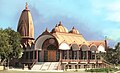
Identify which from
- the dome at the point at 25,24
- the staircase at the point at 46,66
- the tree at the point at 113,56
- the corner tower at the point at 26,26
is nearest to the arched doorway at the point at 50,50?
the staircase at the point at 46,66

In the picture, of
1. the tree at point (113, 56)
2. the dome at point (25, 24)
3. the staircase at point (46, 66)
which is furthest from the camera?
the tree at point (113, 56)

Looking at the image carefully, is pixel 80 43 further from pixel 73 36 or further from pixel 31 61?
pixel 31 61

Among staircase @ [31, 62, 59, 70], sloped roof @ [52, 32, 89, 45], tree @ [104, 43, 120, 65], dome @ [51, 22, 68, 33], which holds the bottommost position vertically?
staircase @ [31, 62, 59, 70]

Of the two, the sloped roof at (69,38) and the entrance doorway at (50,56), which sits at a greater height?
the sloped roof at (69,38)

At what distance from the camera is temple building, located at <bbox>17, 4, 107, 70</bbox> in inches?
2785

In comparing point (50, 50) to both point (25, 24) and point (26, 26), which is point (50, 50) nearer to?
point (26, 26)

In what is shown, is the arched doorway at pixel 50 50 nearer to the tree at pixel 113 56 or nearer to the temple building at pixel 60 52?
the temple building at pixel 60 52

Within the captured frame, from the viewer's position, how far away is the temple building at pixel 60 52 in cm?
7075

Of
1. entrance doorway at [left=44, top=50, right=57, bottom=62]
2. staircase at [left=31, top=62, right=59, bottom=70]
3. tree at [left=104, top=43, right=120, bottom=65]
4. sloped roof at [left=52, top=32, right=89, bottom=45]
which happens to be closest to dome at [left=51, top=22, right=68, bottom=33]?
sloped roof at [left=52, top=32, right=89, bottom=45]

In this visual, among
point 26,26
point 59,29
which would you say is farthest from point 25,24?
point 59,29

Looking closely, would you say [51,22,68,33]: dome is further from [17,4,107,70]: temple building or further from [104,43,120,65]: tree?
[104,43,120,65]: tree

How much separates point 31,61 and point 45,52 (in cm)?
460

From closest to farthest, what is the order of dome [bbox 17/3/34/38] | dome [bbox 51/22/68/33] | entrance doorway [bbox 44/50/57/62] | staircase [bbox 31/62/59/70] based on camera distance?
staircase [bbox 31/62/59/70] < entrance doorway [bbox 44/50/57/62] < dome [bbox 51/22/68/33] < dome [bbox 17/3/34/38]

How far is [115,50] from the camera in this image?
89.1 m
